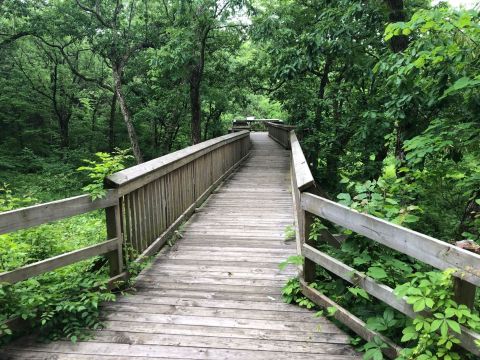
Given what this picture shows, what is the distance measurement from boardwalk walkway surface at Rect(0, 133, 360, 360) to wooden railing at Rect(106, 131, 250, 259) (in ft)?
1.08

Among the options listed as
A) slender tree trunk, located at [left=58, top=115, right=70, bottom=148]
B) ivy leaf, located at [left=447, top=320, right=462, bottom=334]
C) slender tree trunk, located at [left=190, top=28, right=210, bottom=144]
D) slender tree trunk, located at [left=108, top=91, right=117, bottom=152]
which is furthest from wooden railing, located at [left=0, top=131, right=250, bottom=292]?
slender tree trunk, located at [left=58, top=115, right=70, bottom=148]

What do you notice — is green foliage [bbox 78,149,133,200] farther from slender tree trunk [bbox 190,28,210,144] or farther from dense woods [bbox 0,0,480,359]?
slender tree trunk [bbox 190,28,210,144]

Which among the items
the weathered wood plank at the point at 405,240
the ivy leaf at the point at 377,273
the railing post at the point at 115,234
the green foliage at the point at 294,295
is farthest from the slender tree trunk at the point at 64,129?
the ivy leaf at the point at 377,273

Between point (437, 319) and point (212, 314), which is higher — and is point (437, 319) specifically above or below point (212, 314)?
above

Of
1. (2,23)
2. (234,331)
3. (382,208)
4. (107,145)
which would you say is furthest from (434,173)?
(107,145)

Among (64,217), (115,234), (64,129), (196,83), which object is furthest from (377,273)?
(64,129)

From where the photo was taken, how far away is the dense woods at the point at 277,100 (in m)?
3.38

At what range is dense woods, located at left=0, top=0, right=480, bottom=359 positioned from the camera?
3.38 m

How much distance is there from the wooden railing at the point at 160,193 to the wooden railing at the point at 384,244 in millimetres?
1814

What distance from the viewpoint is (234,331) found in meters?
3.13

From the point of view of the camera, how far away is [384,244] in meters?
2.73

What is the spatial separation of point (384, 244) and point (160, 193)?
318 centimetres

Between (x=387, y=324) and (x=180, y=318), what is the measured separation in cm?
172

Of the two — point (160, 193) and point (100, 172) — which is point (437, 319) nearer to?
point (100, 172)
